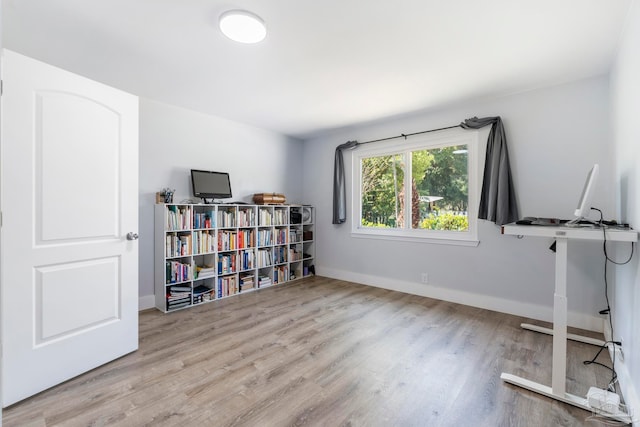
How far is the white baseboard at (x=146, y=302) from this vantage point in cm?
339

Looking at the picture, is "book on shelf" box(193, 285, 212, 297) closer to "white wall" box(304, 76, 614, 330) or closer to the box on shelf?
the box on shelf

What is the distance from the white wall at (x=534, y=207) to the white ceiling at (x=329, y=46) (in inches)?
10.7

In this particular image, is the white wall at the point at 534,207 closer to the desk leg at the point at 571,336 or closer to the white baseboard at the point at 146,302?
the desk leg at the point at 571,336

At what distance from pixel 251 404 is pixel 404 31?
268 centimetres

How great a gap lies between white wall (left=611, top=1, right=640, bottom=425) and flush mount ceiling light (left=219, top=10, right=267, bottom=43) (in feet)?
7.46

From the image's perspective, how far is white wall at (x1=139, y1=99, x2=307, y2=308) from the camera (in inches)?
136

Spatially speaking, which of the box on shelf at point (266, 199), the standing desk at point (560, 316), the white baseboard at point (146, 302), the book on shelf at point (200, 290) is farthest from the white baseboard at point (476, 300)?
the white baseboard at point (146, 302)

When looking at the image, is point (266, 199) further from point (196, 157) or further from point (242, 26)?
point (242, 26)

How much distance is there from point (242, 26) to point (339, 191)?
294cm

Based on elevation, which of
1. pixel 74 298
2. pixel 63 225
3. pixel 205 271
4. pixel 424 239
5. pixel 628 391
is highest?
pixel 63 225

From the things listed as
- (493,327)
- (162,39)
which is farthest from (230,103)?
(493,327)

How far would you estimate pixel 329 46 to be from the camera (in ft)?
7.66

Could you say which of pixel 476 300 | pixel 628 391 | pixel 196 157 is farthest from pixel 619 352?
pixel 196 157

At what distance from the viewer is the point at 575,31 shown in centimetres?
214
